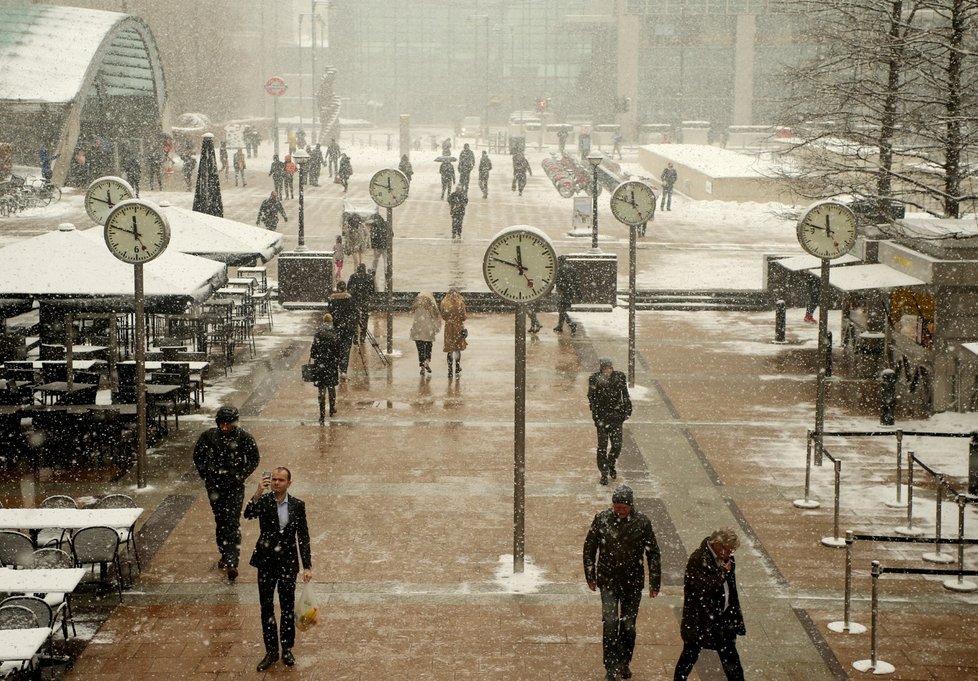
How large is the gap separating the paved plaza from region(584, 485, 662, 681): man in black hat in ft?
1.33

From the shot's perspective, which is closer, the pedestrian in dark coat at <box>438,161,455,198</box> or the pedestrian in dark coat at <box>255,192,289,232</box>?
A: the pedestrian in dark coat at <box>255,192,289,232</box>

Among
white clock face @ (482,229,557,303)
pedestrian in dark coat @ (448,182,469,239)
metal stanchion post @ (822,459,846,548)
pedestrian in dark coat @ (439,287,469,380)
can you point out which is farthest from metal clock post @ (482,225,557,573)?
pedestrian in dark coat @ (448,182,469,239)

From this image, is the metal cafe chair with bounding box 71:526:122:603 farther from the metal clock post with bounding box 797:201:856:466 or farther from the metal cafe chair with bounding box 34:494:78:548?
the metal clock post with bounding box 797:201:856:466

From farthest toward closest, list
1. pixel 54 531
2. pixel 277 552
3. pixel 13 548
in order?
pixel 54 531, pixel 13 548, pixel 277 552

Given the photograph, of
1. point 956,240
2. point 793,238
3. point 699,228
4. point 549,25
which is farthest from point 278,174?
point 549,25

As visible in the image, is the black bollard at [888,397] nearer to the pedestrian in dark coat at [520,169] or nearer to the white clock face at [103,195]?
the white clock face at [103,195]

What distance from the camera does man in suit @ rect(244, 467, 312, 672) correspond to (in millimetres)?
9562

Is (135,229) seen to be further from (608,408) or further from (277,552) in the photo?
(277,552)

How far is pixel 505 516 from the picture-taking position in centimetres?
1341

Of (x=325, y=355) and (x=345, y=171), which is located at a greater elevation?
(x=345, y=171)

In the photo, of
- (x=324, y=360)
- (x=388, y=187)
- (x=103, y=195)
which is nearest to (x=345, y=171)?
(x=103, y=195)

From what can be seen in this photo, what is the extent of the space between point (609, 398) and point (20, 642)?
24.0 ft

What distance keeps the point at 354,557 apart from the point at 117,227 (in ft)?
15.6

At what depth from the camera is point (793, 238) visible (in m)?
37.7
